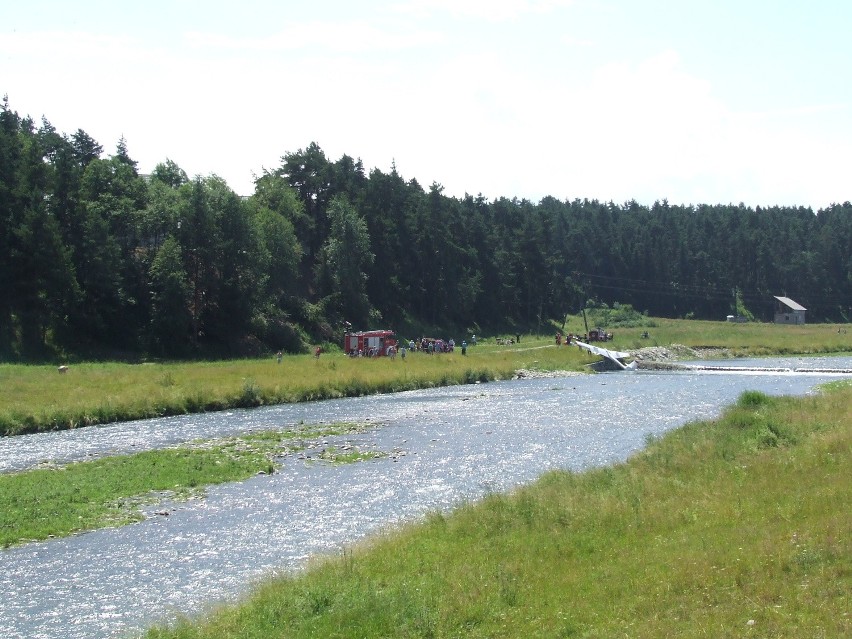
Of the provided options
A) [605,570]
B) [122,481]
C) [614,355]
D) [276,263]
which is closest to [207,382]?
[122,481]

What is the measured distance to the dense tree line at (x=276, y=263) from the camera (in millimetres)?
71750

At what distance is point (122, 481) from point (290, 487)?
5.69 m

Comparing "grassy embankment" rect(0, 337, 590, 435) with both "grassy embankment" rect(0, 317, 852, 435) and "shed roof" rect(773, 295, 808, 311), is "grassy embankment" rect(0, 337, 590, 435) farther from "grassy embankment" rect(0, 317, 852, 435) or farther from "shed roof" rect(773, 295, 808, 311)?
"shed roof" rect(773, 295, 808, 311)

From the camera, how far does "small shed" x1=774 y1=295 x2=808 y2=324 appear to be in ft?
528

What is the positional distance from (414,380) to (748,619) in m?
53.4

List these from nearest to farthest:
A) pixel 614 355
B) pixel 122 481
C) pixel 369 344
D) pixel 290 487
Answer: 1. pixel 290 487
2. pixel 122 481
3. pixel 369 344
4. pixel 614 355

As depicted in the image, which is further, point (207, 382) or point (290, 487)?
point (207, 382)

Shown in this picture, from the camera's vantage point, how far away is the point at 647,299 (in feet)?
582

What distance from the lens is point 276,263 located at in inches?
3674

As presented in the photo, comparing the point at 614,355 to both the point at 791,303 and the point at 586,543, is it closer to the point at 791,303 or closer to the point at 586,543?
the point at 586,543

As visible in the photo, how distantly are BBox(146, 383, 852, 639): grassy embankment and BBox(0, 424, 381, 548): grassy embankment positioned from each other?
29.2 ft

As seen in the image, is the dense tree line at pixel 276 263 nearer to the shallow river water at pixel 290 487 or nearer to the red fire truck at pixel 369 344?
the red fire truck at pixel 369 344

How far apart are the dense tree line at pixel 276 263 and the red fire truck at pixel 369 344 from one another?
709cm

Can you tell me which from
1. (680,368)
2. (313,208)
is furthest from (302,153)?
(680,368)
